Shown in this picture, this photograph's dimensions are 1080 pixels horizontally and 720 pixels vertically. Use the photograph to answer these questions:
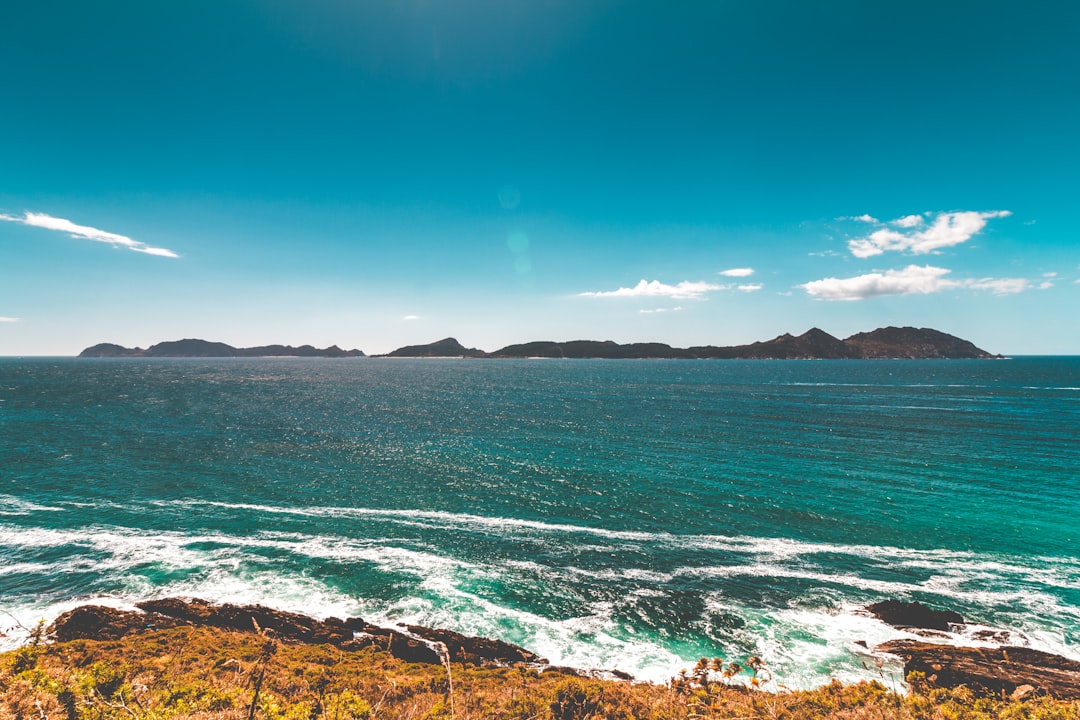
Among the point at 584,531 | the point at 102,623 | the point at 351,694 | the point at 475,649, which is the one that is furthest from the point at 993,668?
the point at 102,623

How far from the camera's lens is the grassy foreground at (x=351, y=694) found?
11.5m

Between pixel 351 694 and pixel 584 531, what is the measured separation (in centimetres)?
1971

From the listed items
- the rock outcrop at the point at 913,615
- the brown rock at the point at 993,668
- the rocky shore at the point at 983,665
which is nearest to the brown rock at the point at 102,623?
the rocky shore at the point at 983,665

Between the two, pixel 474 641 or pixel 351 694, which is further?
pixel 474 641

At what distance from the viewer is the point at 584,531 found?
31000 millimetres

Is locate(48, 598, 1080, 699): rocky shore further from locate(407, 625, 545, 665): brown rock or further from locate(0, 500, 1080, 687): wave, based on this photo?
locate(0, 500, 1080, 687): wave

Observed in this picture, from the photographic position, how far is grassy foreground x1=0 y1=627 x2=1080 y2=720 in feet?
37.7

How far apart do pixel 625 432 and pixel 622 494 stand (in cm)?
2829

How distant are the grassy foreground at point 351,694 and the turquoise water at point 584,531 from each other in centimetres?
377

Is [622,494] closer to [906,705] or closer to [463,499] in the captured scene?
[463,499]

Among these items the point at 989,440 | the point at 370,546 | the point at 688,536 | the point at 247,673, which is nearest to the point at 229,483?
the point at 370,546

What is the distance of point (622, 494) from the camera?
38.6 m

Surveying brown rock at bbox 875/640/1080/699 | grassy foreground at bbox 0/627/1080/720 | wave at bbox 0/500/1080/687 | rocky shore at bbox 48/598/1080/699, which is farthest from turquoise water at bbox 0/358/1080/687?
grassy foreground at bbox 0/627/1080/720

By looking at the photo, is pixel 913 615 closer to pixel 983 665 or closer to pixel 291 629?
pixel 983 665
